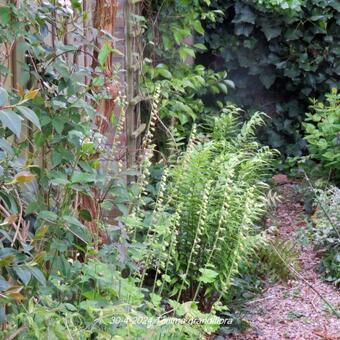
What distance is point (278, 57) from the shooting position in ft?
20.7

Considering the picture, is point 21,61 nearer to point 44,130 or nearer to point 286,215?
point 44,130

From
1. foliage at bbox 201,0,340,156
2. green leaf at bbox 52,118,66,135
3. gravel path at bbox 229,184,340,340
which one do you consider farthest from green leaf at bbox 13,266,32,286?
foliage at bbox 201,0,340,156

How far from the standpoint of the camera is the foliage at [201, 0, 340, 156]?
612cm

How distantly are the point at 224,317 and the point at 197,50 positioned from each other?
10.4ft

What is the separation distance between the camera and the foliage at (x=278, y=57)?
6117 mm

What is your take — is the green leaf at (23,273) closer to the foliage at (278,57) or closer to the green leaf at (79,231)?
the green leaf at (79,231)

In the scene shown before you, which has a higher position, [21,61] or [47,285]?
[21,61]

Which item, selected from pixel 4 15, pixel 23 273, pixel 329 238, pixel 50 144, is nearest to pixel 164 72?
pixel 329 238

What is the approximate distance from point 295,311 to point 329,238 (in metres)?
0.80

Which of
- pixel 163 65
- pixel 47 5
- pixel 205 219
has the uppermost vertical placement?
pixel 47 5

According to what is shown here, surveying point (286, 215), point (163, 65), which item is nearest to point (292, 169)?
point (286, 215)

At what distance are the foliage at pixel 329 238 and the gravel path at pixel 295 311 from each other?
7 centimetres

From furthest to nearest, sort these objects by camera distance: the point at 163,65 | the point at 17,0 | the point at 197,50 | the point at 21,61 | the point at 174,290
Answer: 1. the point at 197,50
2. the point at 163,65
3. the point at 174,290
4. the point at 21,61
5. the point at 17,0

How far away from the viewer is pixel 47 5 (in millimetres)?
2402
